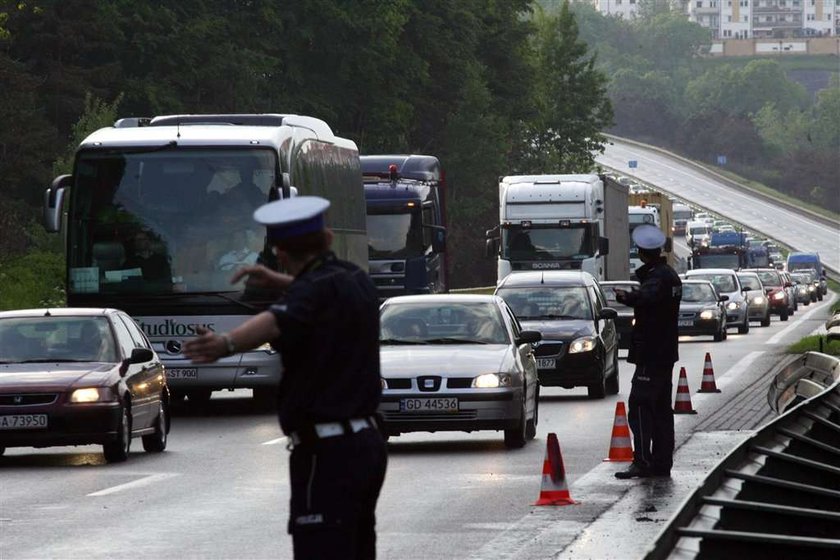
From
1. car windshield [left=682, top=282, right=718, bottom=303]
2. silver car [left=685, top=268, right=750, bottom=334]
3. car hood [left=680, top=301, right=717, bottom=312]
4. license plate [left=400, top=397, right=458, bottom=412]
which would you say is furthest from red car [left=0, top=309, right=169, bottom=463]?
silver car [left=685, top=268, right=750, bottom=334]

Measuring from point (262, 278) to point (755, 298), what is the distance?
57.4 metres

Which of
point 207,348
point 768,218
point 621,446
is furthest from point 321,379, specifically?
point 768,218

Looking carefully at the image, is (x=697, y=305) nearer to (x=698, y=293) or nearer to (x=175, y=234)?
(x=698, y=293)

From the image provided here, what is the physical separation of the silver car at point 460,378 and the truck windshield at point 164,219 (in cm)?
509

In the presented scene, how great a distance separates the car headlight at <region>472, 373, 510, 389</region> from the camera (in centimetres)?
1970

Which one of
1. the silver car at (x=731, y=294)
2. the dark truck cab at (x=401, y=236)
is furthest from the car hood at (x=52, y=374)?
the silver car at (x=731, y=294)

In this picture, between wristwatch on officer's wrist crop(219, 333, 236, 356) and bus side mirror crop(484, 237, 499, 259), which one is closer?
wristwatch on officer's wrist crop(219, 333, 236, 356)

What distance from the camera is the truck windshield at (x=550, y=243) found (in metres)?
46.7

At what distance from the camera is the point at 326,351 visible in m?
7.26

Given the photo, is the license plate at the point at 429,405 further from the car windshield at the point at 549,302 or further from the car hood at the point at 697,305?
the car hood at the point at 697,305

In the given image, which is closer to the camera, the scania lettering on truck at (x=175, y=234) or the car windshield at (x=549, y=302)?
the scania lettering on truck at (x=175, y=234)

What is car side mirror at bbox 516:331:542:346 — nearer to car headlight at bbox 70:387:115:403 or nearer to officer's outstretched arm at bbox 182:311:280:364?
car headlight at bbox 70:387:115:403

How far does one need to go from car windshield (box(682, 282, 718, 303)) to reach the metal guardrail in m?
33.3

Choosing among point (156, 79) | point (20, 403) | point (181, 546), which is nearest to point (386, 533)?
point (181, 546)
